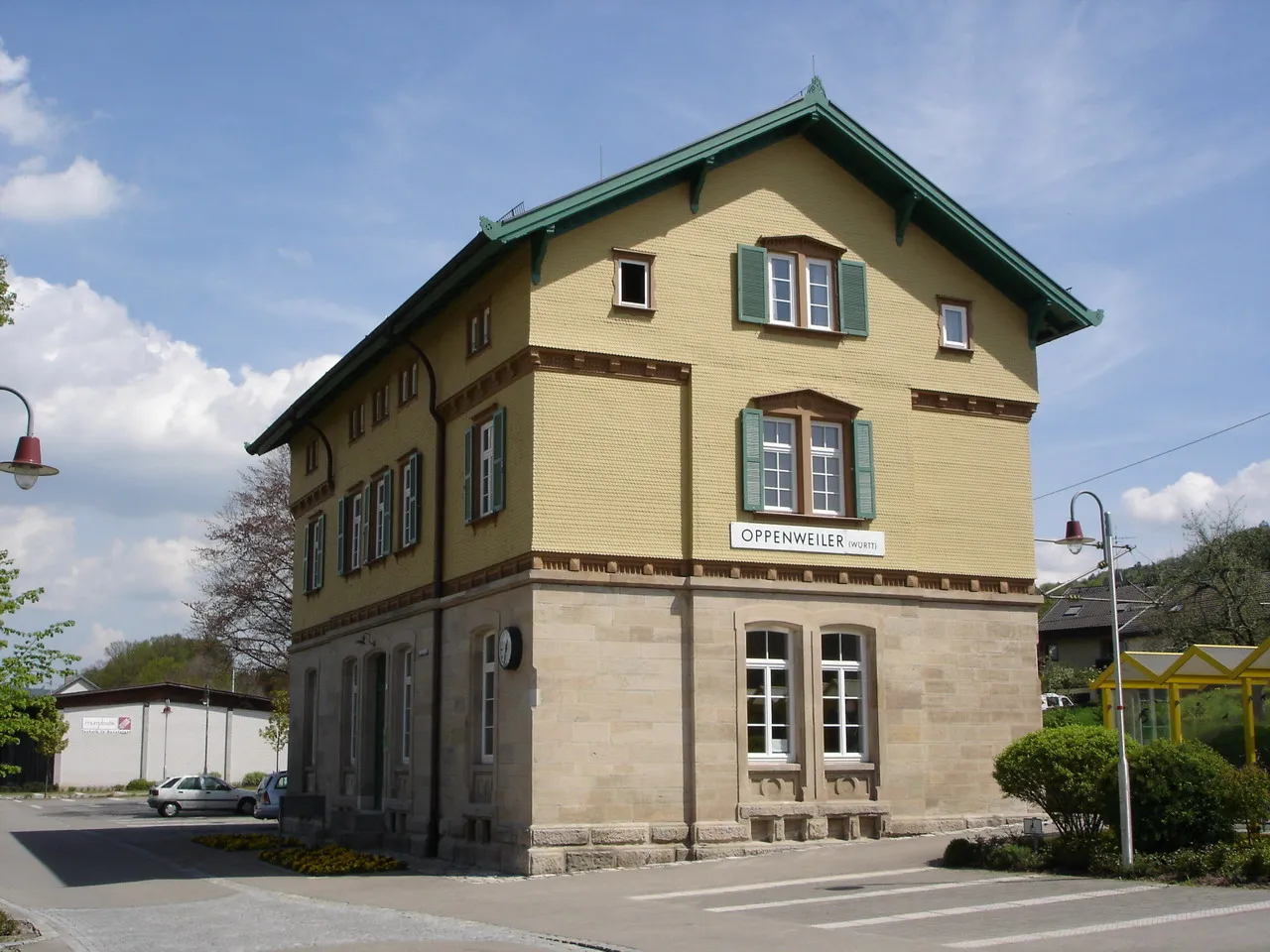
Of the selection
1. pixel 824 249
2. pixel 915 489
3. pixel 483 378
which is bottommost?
pixel 915 489

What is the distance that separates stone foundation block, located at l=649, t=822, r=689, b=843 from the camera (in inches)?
809

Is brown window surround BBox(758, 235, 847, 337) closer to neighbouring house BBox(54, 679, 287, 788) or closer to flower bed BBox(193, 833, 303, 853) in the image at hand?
flower bed BBox(193, 833, 303, 853)

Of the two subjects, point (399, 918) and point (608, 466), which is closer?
point (399, 918)

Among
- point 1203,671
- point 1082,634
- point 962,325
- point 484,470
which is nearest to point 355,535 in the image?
point 484,470

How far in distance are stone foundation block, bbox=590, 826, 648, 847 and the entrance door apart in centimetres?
1000

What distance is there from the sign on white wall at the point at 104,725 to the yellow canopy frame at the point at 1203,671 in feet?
164

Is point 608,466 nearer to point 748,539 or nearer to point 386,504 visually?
point 748,539

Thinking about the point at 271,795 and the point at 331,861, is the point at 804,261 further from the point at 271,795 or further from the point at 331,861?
the point at 271,795

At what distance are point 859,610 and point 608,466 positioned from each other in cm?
485

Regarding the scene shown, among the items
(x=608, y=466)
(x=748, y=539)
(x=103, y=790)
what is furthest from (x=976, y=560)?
(x=103, y=790)

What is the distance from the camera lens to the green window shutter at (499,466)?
22.1 m

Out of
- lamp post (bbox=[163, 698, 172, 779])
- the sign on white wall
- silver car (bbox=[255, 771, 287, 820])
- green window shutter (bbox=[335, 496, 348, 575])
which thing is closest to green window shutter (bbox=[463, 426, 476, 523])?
green window shutter (bbox=[335, 496, 348, 575])

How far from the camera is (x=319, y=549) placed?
34.8 meters

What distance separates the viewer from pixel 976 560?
24.0m
